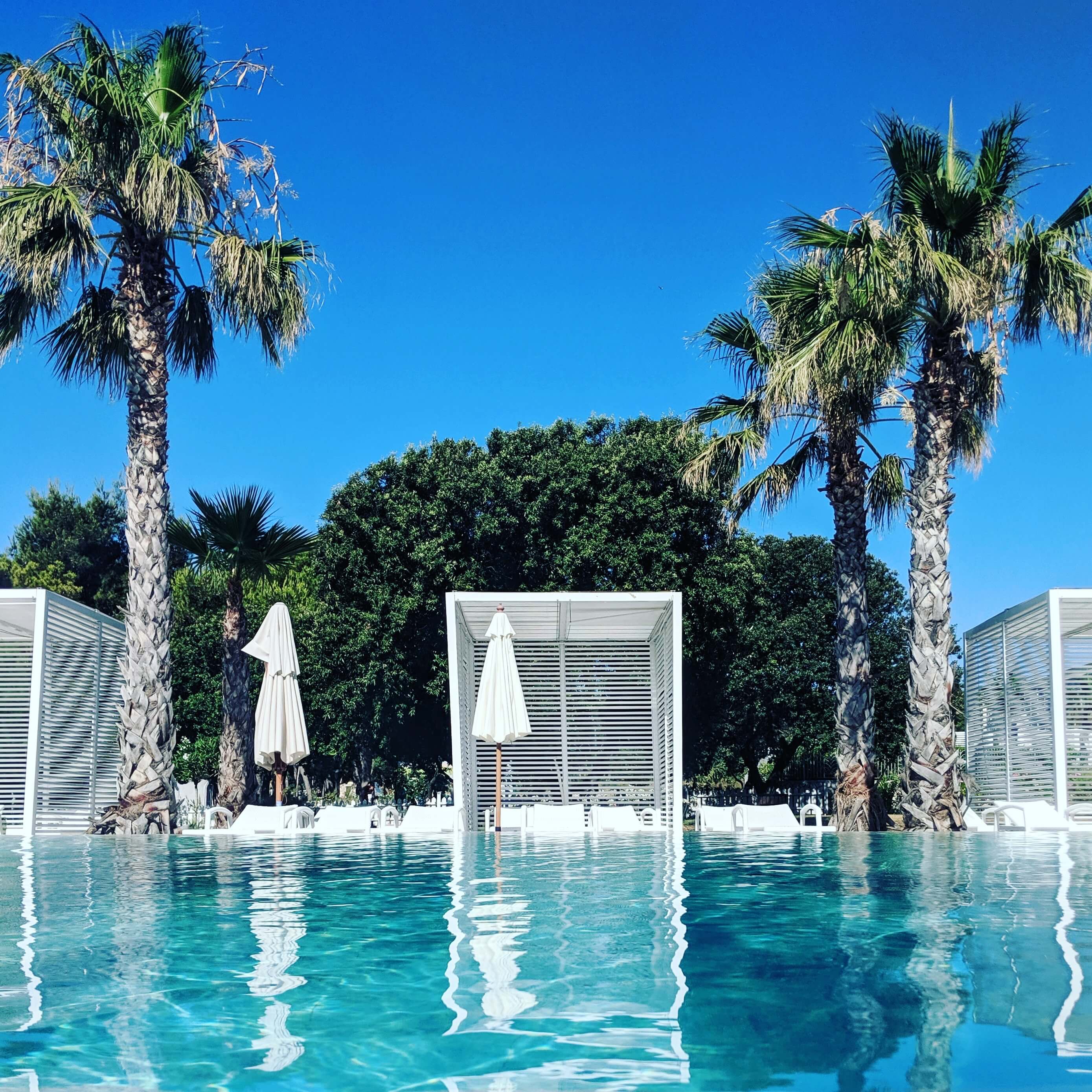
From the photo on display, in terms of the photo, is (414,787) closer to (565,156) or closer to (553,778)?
(553,778)

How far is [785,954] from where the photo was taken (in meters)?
5.15

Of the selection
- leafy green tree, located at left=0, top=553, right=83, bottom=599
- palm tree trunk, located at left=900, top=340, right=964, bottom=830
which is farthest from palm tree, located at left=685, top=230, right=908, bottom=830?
leafy green tree, located at left=0, top=553, right=83, bottom=599

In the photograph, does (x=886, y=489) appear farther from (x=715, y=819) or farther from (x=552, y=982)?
(x=552, y=982)

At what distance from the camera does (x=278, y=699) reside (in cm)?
1608

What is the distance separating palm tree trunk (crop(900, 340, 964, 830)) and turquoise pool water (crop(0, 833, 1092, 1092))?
170 inches

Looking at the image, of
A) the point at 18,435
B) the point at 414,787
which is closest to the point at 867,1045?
the point at 414,787

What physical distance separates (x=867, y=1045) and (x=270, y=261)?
13881 mm

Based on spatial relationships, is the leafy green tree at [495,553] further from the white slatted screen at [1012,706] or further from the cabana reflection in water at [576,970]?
the cabana reflection in water at [576,970]

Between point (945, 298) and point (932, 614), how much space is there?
3751mm

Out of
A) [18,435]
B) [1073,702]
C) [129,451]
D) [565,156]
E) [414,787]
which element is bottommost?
[414,787]

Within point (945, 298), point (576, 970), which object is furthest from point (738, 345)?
point (576, 970)

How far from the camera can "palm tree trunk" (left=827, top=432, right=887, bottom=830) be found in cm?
1537

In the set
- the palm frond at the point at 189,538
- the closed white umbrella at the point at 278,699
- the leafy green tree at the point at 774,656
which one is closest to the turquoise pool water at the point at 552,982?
the closed white umbrella at the point at 278,699

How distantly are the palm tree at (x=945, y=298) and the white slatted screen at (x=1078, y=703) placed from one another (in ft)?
7.52
